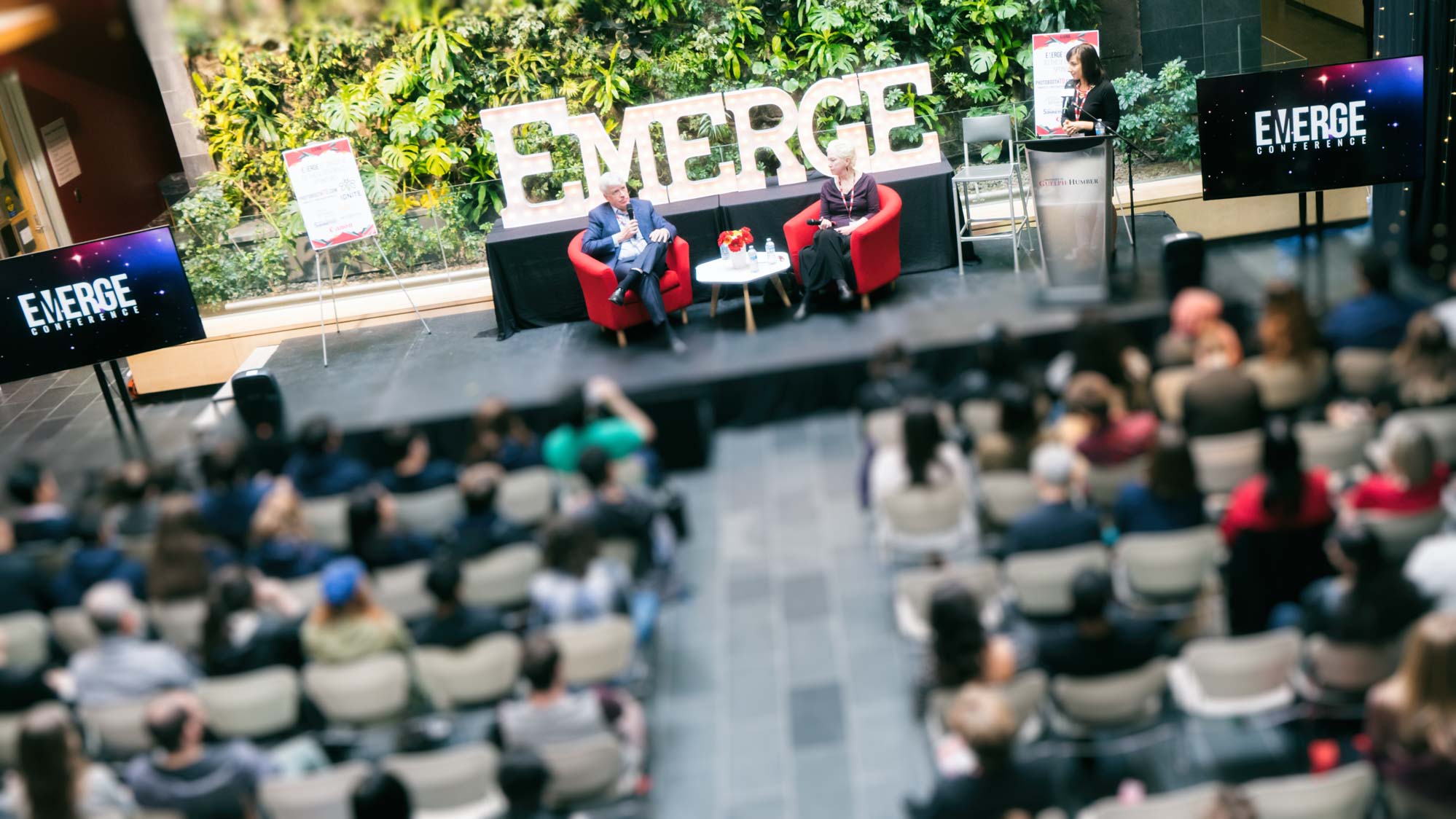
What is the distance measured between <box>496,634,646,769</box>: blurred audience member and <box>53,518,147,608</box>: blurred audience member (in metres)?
1.45

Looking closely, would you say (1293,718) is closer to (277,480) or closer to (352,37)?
(277,480)

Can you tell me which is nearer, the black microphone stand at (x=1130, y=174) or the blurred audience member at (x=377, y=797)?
the blurred audience member at (x=377, y=797)

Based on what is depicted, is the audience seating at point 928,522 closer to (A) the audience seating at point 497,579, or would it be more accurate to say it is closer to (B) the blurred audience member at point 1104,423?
(B) the blurred audience member at point 1104,423

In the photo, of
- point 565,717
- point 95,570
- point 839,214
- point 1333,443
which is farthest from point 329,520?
point 839,214

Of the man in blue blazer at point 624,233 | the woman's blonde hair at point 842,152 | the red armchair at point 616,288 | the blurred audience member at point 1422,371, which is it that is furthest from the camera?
the woman's blonde hair at point 842,152

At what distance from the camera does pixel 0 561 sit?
4.58 m

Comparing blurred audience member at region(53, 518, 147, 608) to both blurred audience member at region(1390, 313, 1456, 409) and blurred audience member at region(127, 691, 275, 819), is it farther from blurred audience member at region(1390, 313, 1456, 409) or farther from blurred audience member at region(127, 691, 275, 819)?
blurred audience member at region(1390, 313, 1456, 409)

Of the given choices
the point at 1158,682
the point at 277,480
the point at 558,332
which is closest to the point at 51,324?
the point at 277,480

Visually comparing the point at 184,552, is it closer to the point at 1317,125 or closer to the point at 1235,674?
the point at 1235,674

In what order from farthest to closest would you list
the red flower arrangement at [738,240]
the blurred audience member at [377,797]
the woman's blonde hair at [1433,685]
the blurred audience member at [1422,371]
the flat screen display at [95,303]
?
the red flower arrangement at [738,240], the flat screen display at [95,303], the blurred audience member at [1422,371], the blurred audience member at [377,797], the woman's blonde hair at [1433,685]

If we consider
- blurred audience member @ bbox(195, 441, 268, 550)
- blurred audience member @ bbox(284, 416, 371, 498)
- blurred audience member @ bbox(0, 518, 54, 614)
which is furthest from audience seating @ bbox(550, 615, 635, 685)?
blurred audience member @ bbox(0, 518, 54, 614)

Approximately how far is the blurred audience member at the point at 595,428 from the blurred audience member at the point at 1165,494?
1.76 metres

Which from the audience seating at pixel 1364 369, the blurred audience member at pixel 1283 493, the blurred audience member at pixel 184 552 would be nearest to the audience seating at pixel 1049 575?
the blurred audience member at pixel 1283 493

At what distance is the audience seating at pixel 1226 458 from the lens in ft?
14.8
